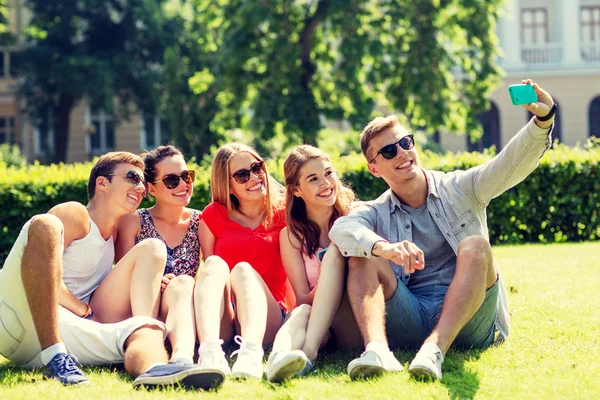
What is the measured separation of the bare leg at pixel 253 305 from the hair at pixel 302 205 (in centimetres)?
39

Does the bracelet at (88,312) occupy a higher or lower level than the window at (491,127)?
lower

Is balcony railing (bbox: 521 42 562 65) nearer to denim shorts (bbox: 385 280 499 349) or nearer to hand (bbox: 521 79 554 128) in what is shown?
denim shorts (bbox: 385 280 499 349)

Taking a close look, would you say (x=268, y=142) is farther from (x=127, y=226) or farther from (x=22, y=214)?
(x=127, y=226)

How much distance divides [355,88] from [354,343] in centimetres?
1412

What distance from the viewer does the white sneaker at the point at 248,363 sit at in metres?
4.25

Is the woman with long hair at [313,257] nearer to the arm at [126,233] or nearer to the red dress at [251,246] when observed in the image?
the red dress at [251,246]

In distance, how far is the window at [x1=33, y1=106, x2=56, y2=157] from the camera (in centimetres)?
3004

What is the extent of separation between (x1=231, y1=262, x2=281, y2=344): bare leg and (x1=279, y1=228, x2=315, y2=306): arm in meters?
0.17

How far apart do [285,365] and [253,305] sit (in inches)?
25.0

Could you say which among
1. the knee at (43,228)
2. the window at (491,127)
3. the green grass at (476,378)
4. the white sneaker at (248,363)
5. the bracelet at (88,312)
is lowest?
the green grass at (476,378)

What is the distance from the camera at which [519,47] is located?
3200 centimetres

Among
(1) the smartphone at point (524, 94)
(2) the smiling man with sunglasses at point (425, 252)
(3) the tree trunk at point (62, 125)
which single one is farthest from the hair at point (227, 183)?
(3) the tree trunk at point (62, 125)

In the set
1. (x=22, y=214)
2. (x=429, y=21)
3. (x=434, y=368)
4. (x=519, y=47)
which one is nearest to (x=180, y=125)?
(x=429, y=21)

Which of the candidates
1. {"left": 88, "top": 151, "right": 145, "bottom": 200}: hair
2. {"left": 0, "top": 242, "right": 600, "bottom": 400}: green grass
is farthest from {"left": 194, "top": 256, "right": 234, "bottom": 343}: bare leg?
{"left": 88, "top": 151, "right": 145, "bottom": 200}: hair
